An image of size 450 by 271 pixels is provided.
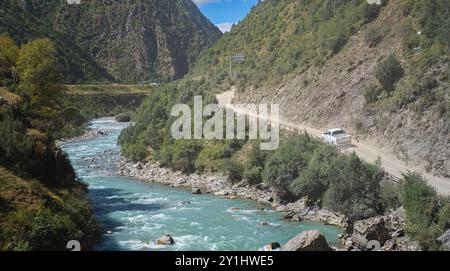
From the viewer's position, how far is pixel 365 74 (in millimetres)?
44781

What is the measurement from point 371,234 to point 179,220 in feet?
41.7

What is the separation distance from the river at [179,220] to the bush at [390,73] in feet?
50.7

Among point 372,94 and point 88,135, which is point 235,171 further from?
point 88,135

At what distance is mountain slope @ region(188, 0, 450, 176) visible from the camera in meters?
34.4

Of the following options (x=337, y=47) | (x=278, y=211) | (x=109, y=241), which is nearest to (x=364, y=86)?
(x=337, y=47)

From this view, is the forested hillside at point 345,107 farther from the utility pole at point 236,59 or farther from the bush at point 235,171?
the utility pole at point 236,59

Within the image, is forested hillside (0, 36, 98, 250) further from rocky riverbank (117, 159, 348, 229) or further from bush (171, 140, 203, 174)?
bush (171, 140, 203, 174)

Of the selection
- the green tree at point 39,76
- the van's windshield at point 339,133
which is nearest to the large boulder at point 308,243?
the van's windshield at point 339,133

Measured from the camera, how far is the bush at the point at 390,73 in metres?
40.0

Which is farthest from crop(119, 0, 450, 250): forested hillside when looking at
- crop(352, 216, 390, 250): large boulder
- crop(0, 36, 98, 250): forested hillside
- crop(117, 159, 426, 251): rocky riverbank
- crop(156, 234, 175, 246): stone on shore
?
crop(0, 36, 98, 250): forested hillside

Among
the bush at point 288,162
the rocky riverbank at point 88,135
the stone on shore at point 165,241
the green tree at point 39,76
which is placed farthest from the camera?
the rocky riverbank at point 88,135

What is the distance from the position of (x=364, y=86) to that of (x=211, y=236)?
23.1 m

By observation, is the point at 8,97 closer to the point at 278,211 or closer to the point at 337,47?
the point at 278,211
